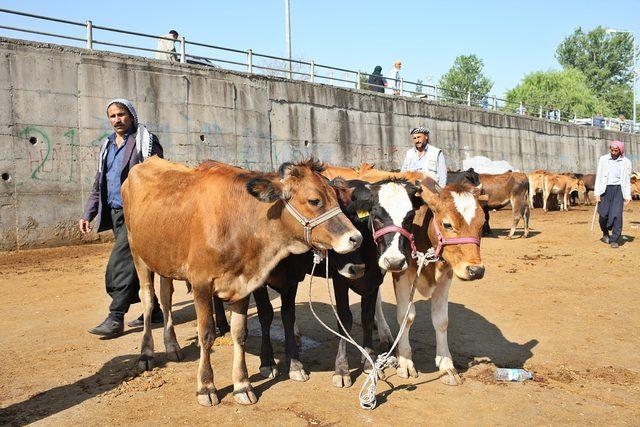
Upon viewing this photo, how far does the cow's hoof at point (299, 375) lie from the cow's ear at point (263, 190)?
1.56 metres

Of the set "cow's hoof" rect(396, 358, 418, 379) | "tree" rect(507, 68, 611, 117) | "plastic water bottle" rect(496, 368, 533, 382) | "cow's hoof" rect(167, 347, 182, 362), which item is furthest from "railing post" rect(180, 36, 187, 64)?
"tree" rect(507, 68, 611, 117)

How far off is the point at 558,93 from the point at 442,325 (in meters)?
64.6

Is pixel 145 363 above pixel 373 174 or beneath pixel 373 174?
beneath

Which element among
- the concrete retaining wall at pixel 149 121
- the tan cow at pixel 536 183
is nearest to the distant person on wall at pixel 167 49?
the concrete retaining wall at pixel 149 121

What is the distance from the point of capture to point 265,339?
477 cm

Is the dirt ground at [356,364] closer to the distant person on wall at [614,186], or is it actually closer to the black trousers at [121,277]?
the black trousers at [121,277]

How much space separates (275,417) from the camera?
12.9ft

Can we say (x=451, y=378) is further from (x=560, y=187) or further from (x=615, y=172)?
(x=560, y=187)

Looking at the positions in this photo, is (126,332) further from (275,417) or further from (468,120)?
(468,120)

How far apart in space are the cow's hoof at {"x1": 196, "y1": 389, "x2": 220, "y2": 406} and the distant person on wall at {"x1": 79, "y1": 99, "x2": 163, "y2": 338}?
1.99 meters

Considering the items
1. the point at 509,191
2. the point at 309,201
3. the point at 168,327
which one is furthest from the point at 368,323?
the point at 509,191

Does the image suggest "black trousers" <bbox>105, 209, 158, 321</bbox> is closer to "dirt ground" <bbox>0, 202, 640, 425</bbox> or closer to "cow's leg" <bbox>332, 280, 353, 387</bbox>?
"dirt ground" <bbox>0, 202, 640, 425</bbox>

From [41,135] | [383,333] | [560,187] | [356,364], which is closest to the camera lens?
[356,364]

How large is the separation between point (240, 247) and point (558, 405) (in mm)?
2665
